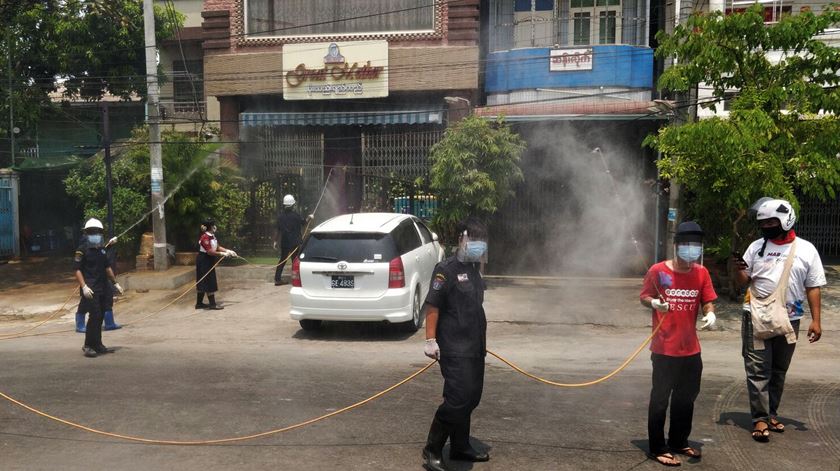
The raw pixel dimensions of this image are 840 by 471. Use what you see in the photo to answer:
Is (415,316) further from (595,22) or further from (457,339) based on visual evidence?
(595,22)

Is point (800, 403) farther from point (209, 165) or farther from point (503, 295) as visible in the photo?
point (209, 165)

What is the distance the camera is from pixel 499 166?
14.2 metres

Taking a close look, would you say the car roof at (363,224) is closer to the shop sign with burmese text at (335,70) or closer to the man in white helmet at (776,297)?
the man in white helmet at (776,297)

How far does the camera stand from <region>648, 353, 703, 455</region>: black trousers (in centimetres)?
531

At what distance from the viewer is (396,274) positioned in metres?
10.3

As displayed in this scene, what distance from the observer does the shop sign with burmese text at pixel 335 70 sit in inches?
735

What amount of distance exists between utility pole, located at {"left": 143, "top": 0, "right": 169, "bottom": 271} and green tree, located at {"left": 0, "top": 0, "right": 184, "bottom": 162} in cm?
505

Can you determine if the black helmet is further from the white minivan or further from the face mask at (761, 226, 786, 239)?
the white minivan

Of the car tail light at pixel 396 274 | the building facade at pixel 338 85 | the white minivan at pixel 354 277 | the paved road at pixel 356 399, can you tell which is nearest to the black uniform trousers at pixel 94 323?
the paved road at pixel 356 399

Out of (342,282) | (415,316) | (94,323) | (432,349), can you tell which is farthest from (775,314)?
(94,323)

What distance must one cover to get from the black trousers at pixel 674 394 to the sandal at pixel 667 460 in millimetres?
38

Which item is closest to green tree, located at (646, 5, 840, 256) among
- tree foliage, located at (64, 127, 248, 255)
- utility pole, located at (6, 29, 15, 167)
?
tree foliage, located at (64, 127, 248, 255)

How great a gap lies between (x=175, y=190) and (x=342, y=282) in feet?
25.2

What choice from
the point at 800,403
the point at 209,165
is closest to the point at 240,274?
the point at 209,165
